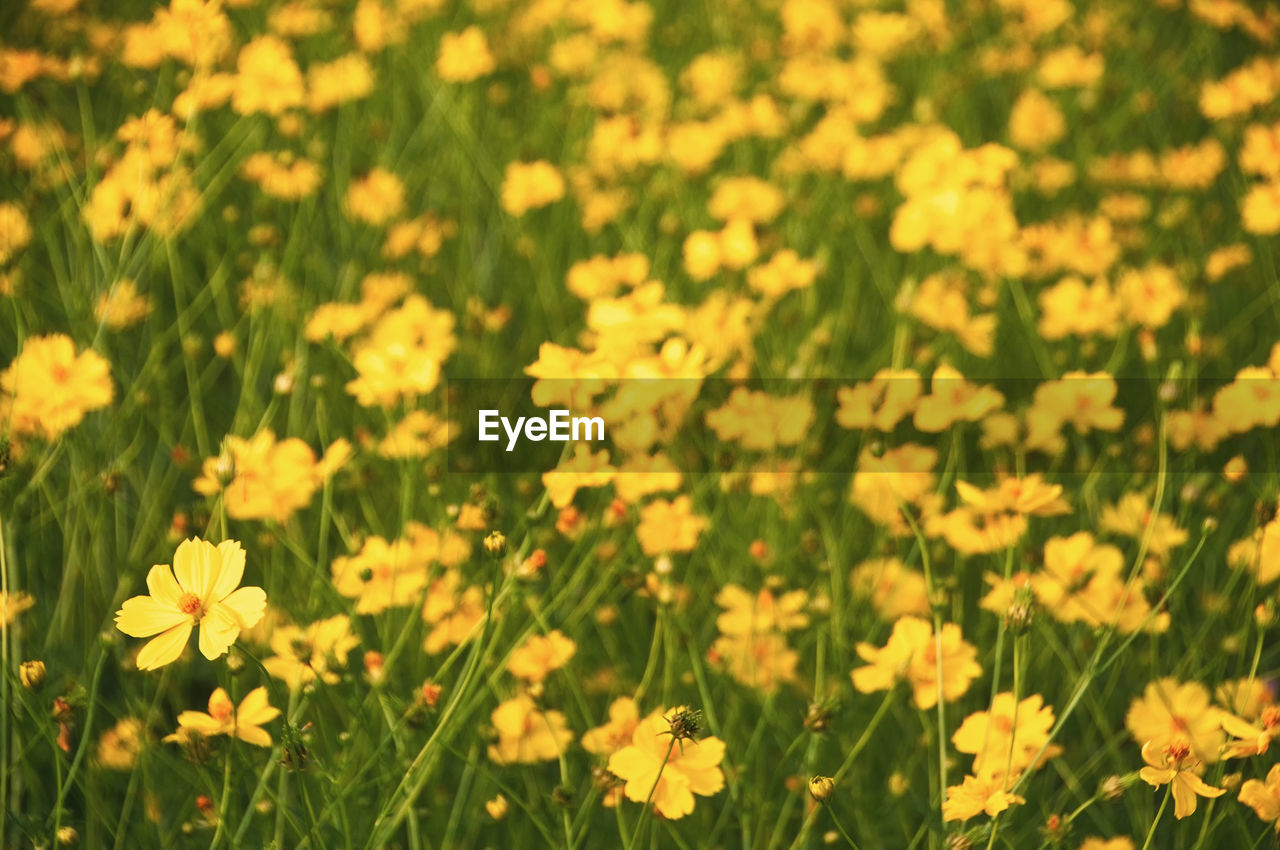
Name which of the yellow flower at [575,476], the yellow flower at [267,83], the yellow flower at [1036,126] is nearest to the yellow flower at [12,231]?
the yellow flower at [267,83]

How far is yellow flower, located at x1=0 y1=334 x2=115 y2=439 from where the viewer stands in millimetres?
1121

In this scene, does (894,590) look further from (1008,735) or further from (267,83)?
(267,83)

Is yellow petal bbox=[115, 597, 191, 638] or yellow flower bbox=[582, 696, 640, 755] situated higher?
yellow petal bbox=[115, 597, 191, 638]

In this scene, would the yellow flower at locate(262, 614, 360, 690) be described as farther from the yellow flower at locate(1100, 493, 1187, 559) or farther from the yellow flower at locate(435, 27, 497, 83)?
the yellow flower at locate(435, 27, 497, 83)

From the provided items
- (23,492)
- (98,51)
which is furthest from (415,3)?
(23,492)

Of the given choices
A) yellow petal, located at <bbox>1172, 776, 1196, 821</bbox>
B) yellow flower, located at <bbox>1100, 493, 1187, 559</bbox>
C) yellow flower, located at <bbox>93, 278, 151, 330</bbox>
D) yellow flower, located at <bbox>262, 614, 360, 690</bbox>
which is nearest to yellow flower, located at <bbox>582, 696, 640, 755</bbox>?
yellow flower, located at <bbox>262, 614, 360, 690</bbox>

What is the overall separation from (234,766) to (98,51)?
194 cm

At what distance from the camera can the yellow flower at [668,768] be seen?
0.82 meters

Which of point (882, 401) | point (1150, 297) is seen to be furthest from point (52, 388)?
point (1150, 297)

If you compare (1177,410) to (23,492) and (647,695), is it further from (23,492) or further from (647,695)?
(23,492)

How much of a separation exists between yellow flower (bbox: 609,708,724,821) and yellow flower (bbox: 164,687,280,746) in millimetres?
281

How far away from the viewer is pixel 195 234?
1938 millimetres

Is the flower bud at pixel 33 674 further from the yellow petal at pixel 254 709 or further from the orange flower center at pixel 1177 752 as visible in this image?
the orange flower center at pixel 1177 752

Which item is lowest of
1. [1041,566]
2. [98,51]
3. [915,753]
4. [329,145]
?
[915,753]
